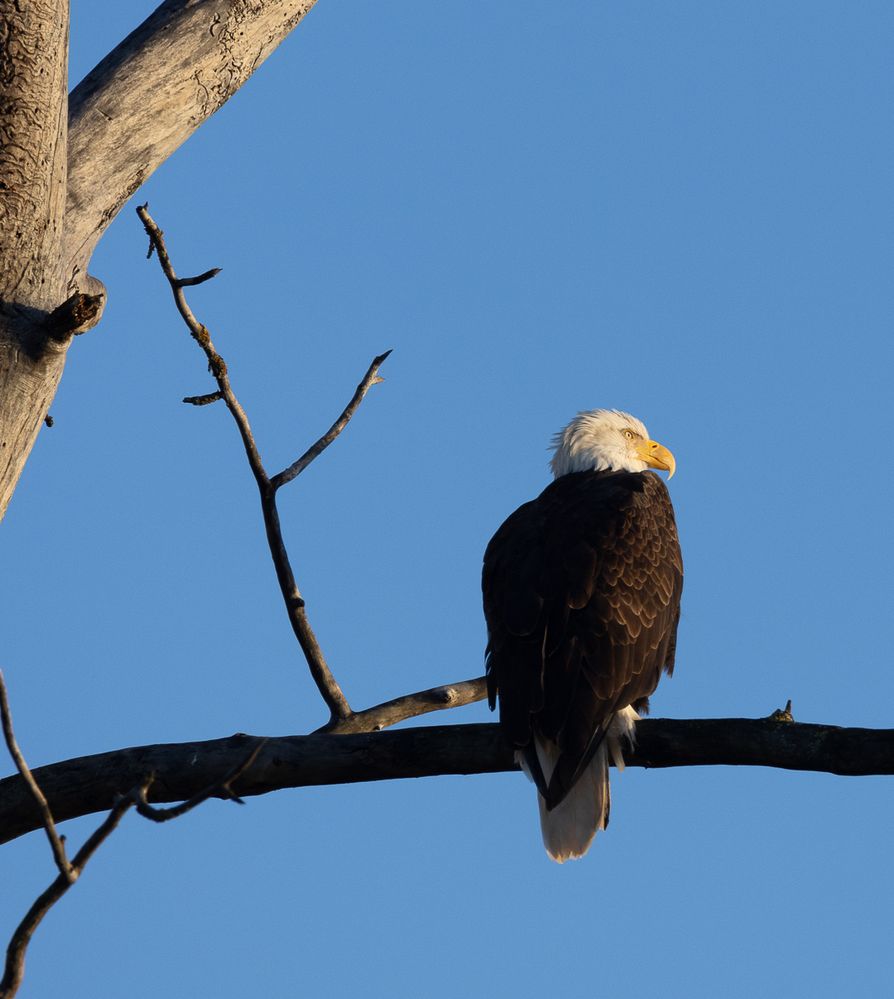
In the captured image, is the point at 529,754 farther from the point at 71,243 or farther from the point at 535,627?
the point at 71,243

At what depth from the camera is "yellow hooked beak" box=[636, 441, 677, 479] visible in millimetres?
7652

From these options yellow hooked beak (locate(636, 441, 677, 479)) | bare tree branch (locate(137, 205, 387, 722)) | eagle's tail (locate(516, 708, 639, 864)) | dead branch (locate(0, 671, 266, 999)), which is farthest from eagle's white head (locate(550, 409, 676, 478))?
dead branch (locate(0, 671, 266, 999))

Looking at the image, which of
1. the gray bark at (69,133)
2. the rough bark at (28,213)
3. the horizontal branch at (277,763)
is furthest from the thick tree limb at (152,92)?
the horizontal branch at (277,763)

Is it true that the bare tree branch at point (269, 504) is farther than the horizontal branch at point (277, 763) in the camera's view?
Yes

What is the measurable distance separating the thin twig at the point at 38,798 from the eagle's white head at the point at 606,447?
5108 mm

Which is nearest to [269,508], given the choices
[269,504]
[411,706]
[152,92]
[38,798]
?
[269,504]

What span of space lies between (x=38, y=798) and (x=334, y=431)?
8.60 ft

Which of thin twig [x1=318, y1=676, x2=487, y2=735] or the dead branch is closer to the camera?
the dead branch

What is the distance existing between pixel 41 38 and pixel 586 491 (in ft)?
10.5

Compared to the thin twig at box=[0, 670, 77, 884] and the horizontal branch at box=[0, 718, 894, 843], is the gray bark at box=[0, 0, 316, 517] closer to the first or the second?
the horizontal branch at box=[0, 718, 894, 843]

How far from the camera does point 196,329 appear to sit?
4664mm

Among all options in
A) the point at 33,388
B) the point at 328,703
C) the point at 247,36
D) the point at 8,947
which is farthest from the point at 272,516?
the point at 8,947

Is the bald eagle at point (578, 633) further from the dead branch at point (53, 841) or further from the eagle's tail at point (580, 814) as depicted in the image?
the dead branch at point (53, 841)

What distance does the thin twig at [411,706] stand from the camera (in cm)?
475
